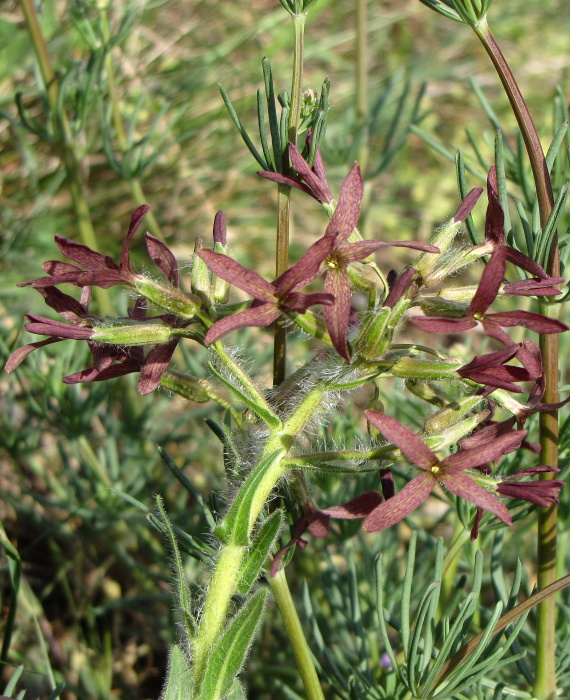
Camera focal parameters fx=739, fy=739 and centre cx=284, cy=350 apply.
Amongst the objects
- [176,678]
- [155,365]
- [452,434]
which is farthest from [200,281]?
[176,678]

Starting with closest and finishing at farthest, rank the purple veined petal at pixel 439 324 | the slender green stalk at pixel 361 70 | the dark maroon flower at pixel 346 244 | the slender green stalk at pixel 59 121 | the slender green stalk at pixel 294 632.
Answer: the purple veined petal at pixel 439 324 → the dark maroon flower at pixel 346 244 → the slender green stalk at pixel 294 632 → the slender green stalk at pixel 59 121 → the slender green stalk at pixel 361 70

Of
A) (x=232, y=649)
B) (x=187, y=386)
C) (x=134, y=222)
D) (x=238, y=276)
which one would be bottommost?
(x=232, y=649)

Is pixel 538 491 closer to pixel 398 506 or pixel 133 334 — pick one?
pixel 398 506

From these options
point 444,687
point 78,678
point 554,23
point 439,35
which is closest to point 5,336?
point 78,678

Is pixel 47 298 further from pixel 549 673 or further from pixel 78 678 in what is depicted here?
pixel 78 678

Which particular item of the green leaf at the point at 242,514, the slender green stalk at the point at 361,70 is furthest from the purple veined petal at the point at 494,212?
the slender green stalk at the point at 361,70

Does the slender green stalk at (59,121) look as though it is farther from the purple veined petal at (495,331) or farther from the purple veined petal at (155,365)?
the purple veined petal at (495,331)
